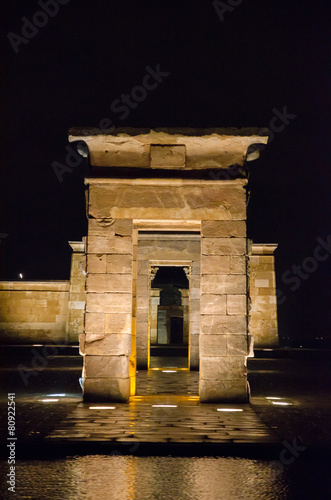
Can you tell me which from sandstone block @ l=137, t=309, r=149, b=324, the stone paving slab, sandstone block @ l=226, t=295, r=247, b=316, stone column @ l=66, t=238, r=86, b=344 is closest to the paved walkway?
the stone paving slab

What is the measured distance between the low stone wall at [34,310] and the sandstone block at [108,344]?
12418mm

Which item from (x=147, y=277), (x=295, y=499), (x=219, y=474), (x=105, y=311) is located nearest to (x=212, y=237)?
(x=105, y=311)

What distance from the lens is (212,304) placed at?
9297mm

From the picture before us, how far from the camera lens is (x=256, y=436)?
247 inches

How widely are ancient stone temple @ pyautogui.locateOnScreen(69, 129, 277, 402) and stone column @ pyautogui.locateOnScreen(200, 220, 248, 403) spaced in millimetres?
17

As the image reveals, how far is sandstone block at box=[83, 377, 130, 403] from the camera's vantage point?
29.7 feet

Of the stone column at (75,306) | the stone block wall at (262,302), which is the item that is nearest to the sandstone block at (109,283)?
the stone column at (75,306)

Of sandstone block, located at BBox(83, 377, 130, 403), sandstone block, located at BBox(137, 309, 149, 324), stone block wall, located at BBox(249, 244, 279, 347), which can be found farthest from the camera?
stone block wall, located at BBox(249, 244, 279, 347)

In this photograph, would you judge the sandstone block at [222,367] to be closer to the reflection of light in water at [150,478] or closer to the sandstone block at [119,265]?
the sandstone block at [119,265]

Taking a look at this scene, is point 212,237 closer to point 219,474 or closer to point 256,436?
point 256,436
